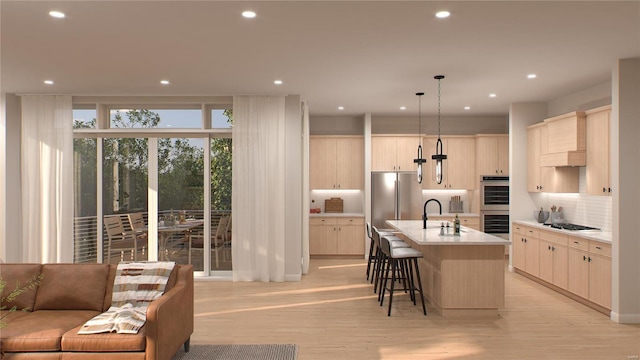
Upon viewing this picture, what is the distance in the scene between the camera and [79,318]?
134 inches

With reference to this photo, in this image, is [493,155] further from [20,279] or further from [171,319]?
[20,279]

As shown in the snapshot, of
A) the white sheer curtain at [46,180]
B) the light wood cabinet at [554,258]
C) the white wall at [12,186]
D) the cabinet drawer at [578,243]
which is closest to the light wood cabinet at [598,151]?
the cabinet drawer at [578,243]

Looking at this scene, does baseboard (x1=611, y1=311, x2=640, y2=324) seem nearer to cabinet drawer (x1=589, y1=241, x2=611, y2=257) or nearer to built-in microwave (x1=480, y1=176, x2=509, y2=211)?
cabinet drawer (x1=589, y1=241, x2=611, y2=257)

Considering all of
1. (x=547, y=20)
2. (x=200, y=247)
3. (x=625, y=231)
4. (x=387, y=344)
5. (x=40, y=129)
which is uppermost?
(x=547, y=20)

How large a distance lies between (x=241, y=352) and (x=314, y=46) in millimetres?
3014

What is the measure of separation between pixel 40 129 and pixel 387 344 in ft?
19.7

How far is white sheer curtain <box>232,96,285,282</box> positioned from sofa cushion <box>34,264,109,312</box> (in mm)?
2910

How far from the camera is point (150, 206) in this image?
262 inches

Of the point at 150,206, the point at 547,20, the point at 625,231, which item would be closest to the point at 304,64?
the point at 547,20

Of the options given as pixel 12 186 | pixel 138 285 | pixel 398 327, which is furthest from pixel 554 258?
pixel 12 186

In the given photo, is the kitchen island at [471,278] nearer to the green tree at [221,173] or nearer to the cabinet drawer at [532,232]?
the cabinet drawer at [532,232]

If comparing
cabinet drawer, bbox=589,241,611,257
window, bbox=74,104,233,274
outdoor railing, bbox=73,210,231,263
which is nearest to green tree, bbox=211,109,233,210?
window, bbox=74,104,233,274

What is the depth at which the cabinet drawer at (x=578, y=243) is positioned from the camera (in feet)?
16.9

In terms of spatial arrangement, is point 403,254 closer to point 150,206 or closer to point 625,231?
point 625,231
